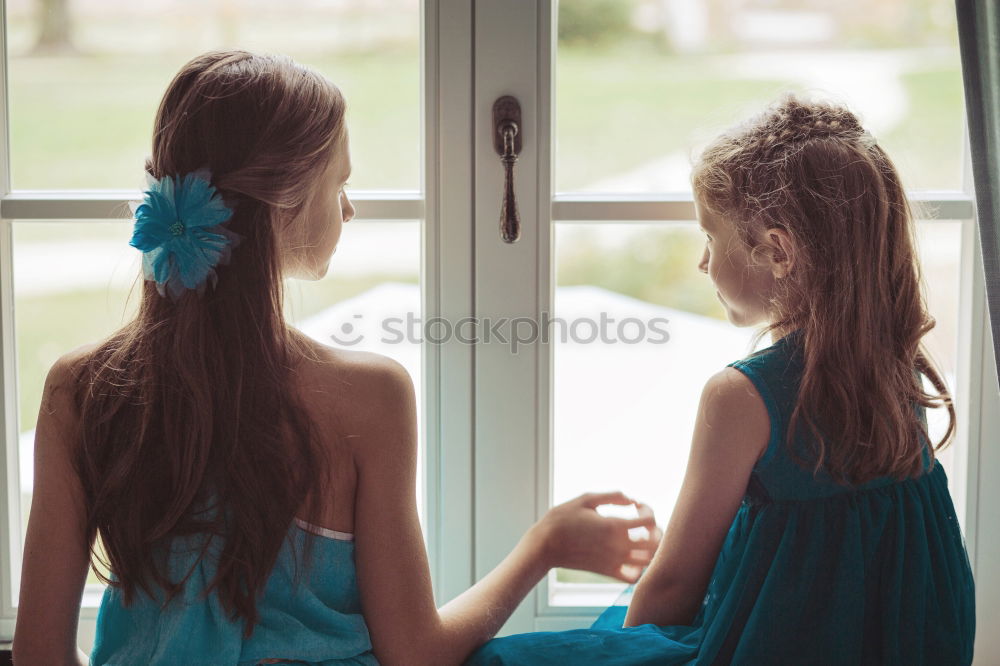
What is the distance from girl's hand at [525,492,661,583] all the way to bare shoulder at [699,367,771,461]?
0.19 metres

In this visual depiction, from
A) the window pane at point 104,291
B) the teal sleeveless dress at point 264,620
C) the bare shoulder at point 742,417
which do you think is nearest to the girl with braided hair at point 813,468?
the bare shoulder at point 742,417

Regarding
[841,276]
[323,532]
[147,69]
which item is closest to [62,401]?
[323,532]

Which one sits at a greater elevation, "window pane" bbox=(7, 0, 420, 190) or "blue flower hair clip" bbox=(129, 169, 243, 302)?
"window pane" bbox=(7, 0, 420, 190)

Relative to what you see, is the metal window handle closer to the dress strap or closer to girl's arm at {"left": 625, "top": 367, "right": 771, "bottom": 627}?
girl's arm at {"left": 625, "top": 367, "right": 771, "bottom": 627}

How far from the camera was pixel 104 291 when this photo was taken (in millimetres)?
1381

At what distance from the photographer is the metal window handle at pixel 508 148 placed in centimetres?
127

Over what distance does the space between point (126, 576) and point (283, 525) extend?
0.17 meters

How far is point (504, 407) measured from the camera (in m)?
1.34

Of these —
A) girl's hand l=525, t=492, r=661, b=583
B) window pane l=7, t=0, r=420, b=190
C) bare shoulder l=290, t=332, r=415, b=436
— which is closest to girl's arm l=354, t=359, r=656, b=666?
bare shoulder l=290, t=332, r=415, b=436

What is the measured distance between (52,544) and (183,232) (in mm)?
365

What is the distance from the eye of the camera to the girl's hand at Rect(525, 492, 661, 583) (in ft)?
3.94

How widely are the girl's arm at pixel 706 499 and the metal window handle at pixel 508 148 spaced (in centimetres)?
35

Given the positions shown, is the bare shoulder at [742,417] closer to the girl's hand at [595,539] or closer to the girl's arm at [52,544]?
the girl's hand at [595,539]

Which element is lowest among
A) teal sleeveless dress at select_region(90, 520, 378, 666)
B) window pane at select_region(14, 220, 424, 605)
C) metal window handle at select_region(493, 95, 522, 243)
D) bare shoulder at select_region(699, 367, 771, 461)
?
teal sleeveless dress at select_region(90, 520, 378, 666)
